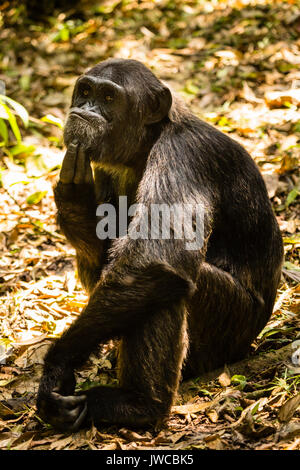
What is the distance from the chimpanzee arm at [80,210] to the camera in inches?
201

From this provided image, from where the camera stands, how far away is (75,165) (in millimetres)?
5105

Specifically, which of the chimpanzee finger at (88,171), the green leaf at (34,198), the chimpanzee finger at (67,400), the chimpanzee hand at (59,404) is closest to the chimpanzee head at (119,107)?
the chimpanzee finger at (88,171)

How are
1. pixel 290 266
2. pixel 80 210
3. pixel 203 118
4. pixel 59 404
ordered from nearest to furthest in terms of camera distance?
pixel 59 404
pixel 80 210
pixel 290 266
pixel 203 118

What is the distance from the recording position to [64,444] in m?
4.41

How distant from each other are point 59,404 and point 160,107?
2580 millimetres

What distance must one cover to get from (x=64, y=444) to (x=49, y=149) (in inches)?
210

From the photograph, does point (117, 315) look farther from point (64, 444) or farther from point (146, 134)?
point (146, 134)

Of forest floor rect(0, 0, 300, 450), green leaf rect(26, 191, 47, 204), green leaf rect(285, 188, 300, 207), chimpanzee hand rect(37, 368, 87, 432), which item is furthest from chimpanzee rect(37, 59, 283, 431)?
green leaf rect(26, 191, 47, 204)

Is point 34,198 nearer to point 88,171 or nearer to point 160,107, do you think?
point 88,171

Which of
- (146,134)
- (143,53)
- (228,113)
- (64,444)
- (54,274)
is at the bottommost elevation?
(64,444)

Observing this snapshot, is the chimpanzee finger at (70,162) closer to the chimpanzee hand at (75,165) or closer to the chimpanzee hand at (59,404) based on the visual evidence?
the chimpanzee hand at (75,165)

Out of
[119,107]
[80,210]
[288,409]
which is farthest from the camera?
[80,210]

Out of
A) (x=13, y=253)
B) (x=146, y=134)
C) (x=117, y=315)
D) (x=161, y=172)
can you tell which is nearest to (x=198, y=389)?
(x=117, y=315)

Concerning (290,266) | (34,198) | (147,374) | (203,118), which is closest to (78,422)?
(147,374)
